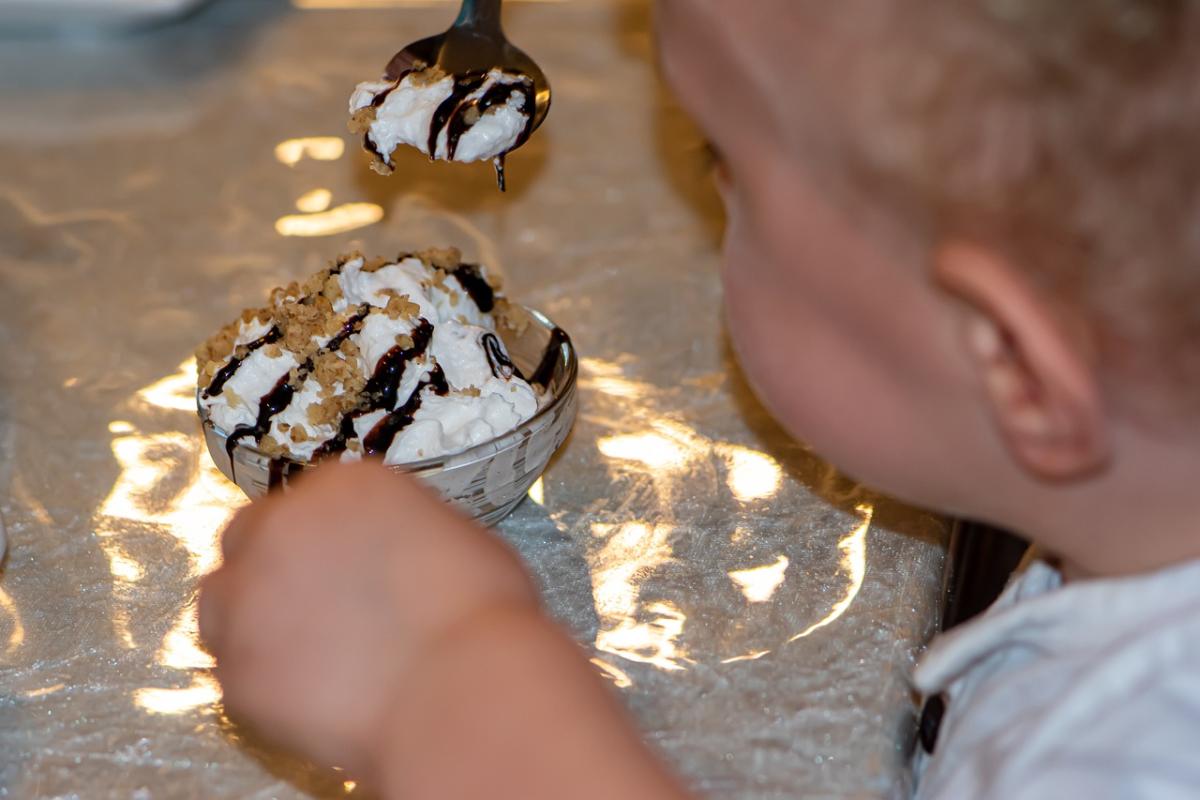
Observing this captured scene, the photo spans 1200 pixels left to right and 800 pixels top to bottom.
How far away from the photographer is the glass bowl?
0.67 meters

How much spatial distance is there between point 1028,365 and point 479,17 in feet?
1.92

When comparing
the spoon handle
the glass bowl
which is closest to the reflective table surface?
the glass bowl

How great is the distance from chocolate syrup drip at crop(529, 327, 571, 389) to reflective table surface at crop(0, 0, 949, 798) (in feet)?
0.19

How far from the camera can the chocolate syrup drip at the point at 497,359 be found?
0.75 metres

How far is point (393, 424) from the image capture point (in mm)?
706

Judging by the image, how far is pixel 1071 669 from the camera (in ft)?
1.81

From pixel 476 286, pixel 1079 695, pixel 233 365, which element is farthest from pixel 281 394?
pixel 1079 695

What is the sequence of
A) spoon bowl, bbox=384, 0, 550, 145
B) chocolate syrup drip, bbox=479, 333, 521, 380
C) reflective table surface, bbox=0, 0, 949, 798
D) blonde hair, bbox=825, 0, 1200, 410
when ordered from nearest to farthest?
blonde hair, bbox=825, 0, 1200, 410, reflective table surface, bbox=0, 0, 949, 798, chocolate syrup drip, bbox=479, 333, 521, 380, spoon bowl, bbox=384, 0, 550, 145

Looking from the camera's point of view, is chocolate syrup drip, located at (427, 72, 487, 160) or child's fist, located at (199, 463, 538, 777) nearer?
child's fist, located at (199, 463, 538, 777)

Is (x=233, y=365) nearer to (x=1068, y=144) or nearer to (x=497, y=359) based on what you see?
(x=497, y=359)

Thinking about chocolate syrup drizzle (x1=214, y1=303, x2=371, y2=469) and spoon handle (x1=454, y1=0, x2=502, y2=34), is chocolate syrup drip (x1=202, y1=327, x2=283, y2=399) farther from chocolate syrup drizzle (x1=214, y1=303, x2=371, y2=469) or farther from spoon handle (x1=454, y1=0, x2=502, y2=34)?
spoon handle (x1=454, y1=0, x2=502, y2=34)

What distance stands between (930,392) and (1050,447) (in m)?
0.05

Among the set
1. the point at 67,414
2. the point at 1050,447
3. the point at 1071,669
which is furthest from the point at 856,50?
the point at 67,414

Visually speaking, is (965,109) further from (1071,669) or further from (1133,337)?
(1071,669)
